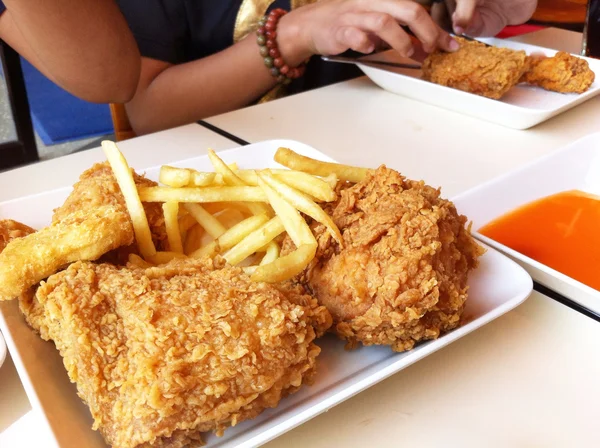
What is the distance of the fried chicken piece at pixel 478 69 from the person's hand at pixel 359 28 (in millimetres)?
57

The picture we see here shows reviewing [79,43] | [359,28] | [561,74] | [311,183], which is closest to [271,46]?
[359,28]

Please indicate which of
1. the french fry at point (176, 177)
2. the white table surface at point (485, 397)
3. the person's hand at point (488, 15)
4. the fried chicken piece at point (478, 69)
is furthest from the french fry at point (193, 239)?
the person's hand at point (488, 15)

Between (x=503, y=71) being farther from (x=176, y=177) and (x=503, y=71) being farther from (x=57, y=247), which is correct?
(x=57, y=247)

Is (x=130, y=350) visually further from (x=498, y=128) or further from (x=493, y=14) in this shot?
(x=493, y=14)

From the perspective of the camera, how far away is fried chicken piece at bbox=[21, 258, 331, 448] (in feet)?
2.12

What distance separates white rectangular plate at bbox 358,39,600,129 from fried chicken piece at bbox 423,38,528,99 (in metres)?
0.06

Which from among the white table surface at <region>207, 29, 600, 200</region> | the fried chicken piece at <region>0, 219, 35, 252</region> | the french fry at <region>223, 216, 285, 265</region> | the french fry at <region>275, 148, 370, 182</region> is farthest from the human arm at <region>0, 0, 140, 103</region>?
the french fry at <region>223, 216, 285, 265</region>

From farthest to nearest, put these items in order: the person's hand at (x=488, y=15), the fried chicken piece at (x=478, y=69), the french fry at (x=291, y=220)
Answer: the person's hand at (x=488, y=15), the fried chicken piece at (x=478, y=69), the french fry at (x=291, y=220)

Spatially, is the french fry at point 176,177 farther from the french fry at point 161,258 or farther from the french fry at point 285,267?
the french fry at point 285,267

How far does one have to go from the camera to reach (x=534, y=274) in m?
0.93

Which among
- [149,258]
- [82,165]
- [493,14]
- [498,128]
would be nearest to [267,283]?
[149,258]

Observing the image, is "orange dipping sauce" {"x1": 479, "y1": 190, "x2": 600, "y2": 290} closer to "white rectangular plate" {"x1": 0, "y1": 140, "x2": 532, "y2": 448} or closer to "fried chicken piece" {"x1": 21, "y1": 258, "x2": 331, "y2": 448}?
"white rectangular plate" {"x1": 0, "y1": 140, "x2": 532, "y2": 448}

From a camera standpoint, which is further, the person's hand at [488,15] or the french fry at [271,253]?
the person's hand at [488,15]

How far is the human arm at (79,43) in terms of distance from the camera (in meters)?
1.71
